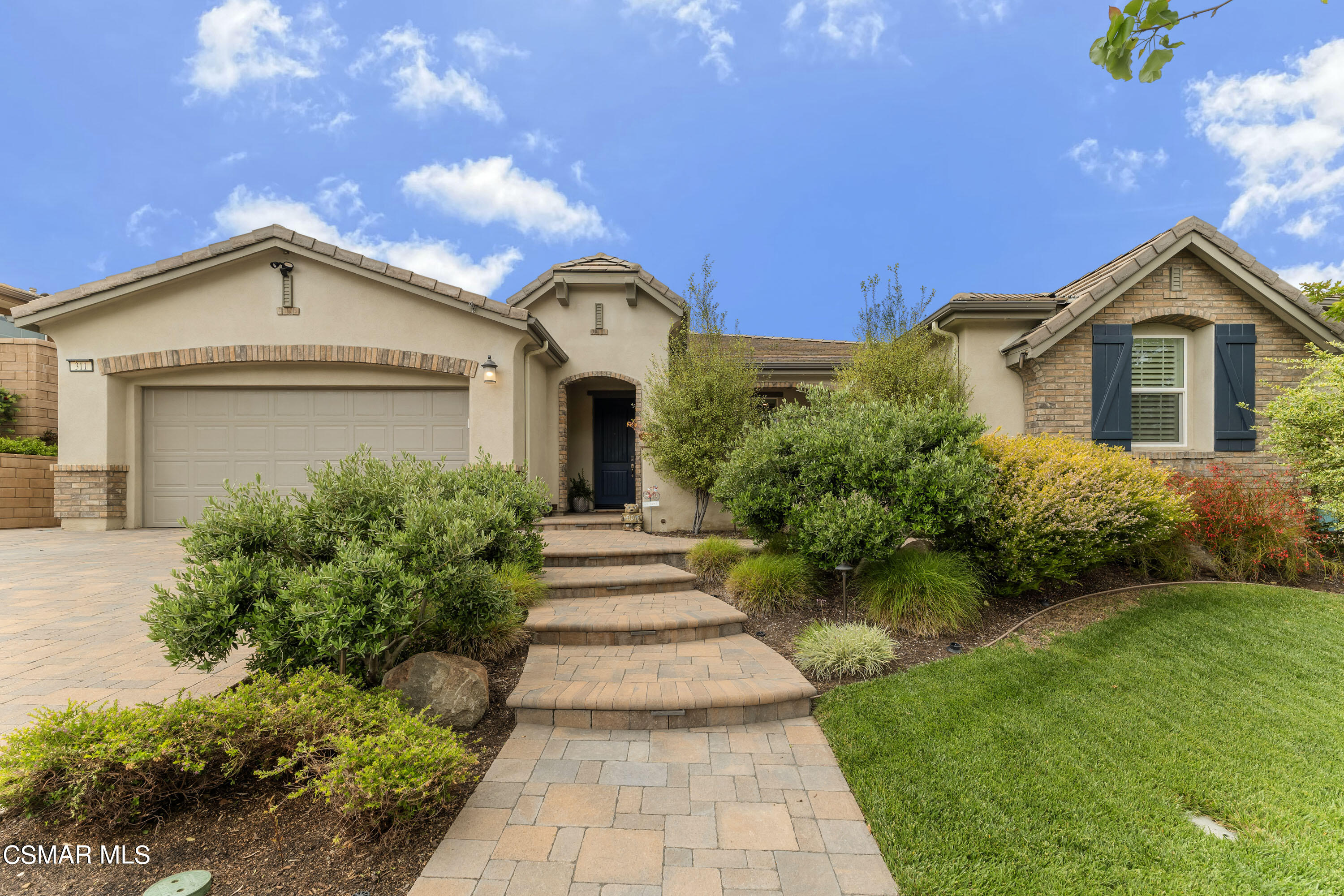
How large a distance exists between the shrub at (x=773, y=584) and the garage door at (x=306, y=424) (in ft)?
19.1

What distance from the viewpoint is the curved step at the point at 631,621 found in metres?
4.33

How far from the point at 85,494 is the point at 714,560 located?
10864mm

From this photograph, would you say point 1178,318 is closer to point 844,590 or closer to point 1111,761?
point 844,590

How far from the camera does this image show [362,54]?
11023 mm

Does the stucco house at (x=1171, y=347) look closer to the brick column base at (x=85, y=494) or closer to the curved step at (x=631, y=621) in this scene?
the curved step at (x=631, y=621)

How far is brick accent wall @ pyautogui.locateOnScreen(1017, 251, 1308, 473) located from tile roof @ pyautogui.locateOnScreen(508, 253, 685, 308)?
20.5 feet

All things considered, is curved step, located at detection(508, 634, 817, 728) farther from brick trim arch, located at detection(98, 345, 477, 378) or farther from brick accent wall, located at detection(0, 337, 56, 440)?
brick accent wall, located at detection(0, 337, 56, 440)

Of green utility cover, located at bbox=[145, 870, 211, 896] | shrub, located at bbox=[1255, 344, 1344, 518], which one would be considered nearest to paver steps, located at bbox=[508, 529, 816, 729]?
green utility cover, located at bbox=[145, 870, 211, 896]

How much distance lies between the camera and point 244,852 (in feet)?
7.00

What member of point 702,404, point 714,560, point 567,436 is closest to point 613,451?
point 567,436

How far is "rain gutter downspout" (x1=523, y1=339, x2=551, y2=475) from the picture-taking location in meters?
8.75

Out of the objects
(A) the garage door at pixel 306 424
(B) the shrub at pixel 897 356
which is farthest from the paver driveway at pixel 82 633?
(B) the shrub at pixel 897 356

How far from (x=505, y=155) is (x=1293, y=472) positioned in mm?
18701

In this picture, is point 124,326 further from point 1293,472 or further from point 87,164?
point 1293,472
